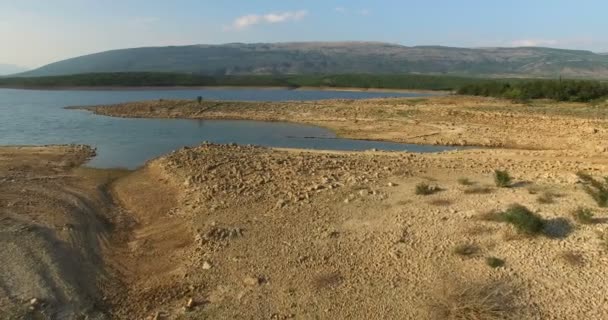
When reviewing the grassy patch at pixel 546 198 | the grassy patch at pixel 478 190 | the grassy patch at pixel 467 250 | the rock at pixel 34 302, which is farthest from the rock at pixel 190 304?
the grassy patch at pixel 546 198

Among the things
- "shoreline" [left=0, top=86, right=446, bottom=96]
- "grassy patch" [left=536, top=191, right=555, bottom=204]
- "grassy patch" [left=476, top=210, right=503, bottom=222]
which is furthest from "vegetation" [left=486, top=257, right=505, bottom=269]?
"shoreline" [left=0, top=86, right=446, bottom=96]

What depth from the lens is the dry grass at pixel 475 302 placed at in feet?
29.4

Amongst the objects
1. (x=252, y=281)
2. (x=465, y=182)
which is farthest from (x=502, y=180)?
(x=252, y=281)

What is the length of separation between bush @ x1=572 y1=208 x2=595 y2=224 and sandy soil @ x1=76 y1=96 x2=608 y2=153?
13361 millimetres

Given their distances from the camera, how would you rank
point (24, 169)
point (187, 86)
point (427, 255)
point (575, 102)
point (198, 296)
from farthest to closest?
point (187, 86) → point (575, 102) → point (24, 169) → point (427, 255) → point (198, 296)

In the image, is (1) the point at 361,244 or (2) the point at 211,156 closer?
(1) the point at 361,244

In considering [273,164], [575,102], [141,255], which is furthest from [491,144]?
[141,255]

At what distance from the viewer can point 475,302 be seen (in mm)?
9078

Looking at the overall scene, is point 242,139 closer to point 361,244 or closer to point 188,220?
point 188,220

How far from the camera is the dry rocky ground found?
9.79m

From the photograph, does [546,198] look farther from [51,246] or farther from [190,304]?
[51,246]

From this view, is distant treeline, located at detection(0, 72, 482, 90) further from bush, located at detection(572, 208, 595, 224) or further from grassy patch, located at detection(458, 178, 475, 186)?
bush, located at detection(572, 208, 595, 224)

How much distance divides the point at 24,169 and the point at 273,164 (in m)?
10.7

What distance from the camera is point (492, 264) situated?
35.1 feet
